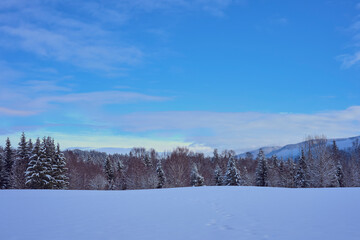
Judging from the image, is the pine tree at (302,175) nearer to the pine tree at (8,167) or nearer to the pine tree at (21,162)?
the pine tree at (21,162)

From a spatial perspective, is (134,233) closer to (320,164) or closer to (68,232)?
(68,232)

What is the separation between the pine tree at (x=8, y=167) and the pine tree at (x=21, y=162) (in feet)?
4.69

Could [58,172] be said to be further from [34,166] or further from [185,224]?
[185,224]

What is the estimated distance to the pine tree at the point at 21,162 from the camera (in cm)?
3436

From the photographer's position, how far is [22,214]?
27.7 ft

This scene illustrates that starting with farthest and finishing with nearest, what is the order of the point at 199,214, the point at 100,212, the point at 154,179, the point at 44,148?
the point at 154,179 < the point at 44,148 < the point at 100,212 < the point at 199,214

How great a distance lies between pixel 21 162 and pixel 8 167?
2737 millimetres

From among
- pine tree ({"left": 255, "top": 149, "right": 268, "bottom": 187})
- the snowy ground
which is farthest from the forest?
the snowy ground

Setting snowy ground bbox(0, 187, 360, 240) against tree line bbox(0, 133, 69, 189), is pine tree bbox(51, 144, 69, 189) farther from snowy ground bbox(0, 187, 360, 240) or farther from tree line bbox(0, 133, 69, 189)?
snowy ground bbox(0, 187, 360, 240)

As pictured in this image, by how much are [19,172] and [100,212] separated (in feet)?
113

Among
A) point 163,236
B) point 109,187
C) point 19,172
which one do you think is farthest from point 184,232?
point 109,187

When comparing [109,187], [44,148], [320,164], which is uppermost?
[44,148]

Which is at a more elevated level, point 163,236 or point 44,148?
point 44,148

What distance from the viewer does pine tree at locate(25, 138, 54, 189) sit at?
96.8 ft
